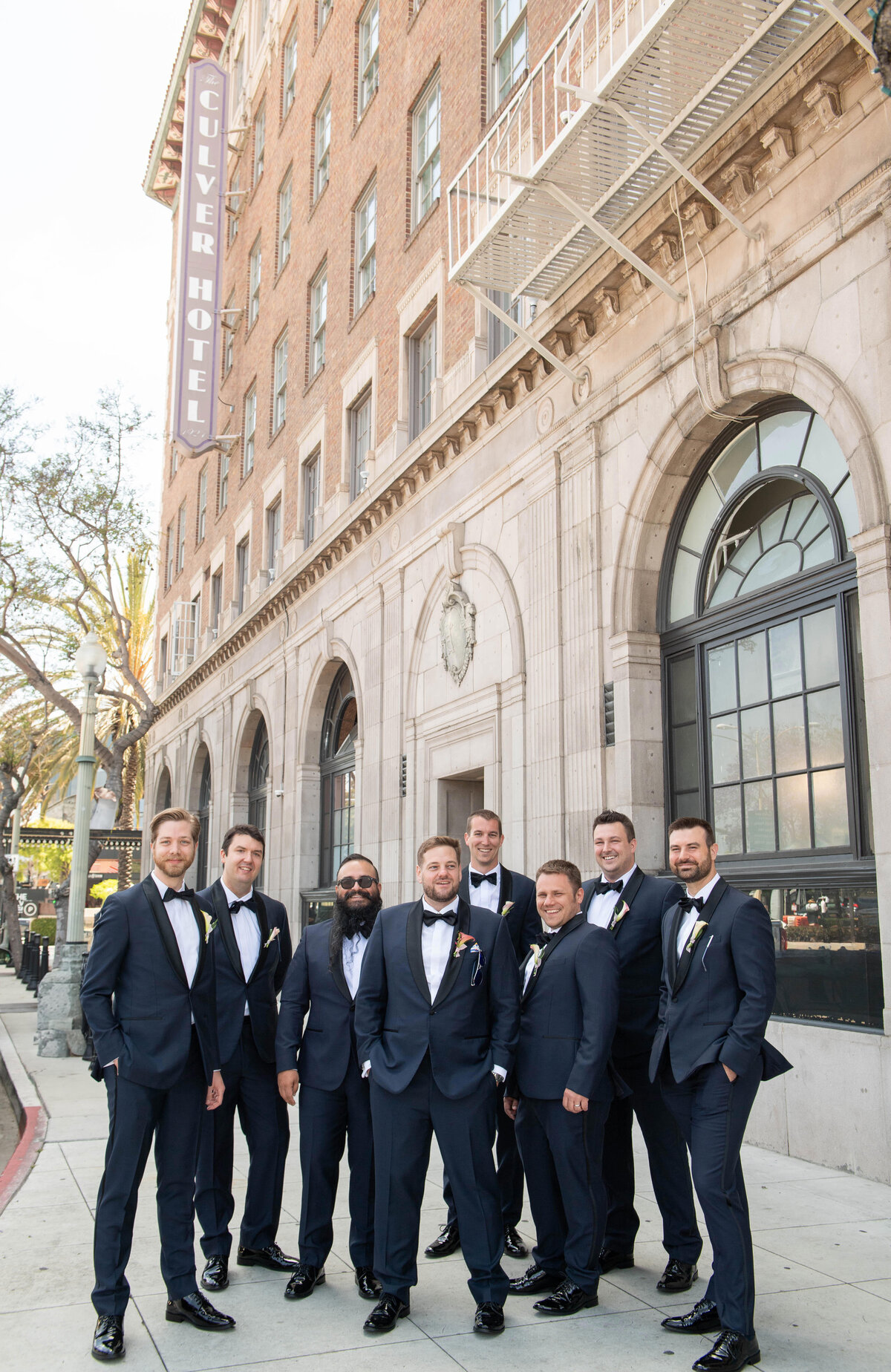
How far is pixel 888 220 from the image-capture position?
24.4 ft

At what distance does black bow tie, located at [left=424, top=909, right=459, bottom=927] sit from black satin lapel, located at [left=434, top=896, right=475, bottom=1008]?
0.03 metres

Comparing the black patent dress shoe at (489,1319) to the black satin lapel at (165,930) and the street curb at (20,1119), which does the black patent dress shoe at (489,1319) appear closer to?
the black satin lapel at (165,930)

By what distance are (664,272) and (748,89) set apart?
1.92 m

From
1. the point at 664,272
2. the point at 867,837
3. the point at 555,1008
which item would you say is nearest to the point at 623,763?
the point at 867,837

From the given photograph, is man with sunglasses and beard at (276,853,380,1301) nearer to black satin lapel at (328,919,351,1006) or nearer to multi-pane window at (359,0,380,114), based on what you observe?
black satin lapel at (328,919,351,1006)

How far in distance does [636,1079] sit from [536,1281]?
3.36 ft

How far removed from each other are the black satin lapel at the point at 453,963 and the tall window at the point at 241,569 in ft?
76.2

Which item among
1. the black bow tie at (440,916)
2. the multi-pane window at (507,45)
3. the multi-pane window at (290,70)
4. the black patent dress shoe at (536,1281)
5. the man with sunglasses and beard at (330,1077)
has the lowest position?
the black patent dress shoe at (536,1281)

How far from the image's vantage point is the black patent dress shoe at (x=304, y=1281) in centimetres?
514

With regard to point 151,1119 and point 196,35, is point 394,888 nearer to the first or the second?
point 151,1119

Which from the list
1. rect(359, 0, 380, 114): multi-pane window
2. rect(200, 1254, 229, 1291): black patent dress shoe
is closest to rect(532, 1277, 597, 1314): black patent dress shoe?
rect(200, 1254, 229, 1291): black patent dress shoe

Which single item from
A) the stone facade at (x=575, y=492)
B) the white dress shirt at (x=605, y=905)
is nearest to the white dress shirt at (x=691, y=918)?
the white dress shirt at (x=605, y=905)

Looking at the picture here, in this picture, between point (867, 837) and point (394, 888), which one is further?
point (394, 888)

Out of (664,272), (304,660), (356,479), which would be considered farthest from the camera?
(304,660)
